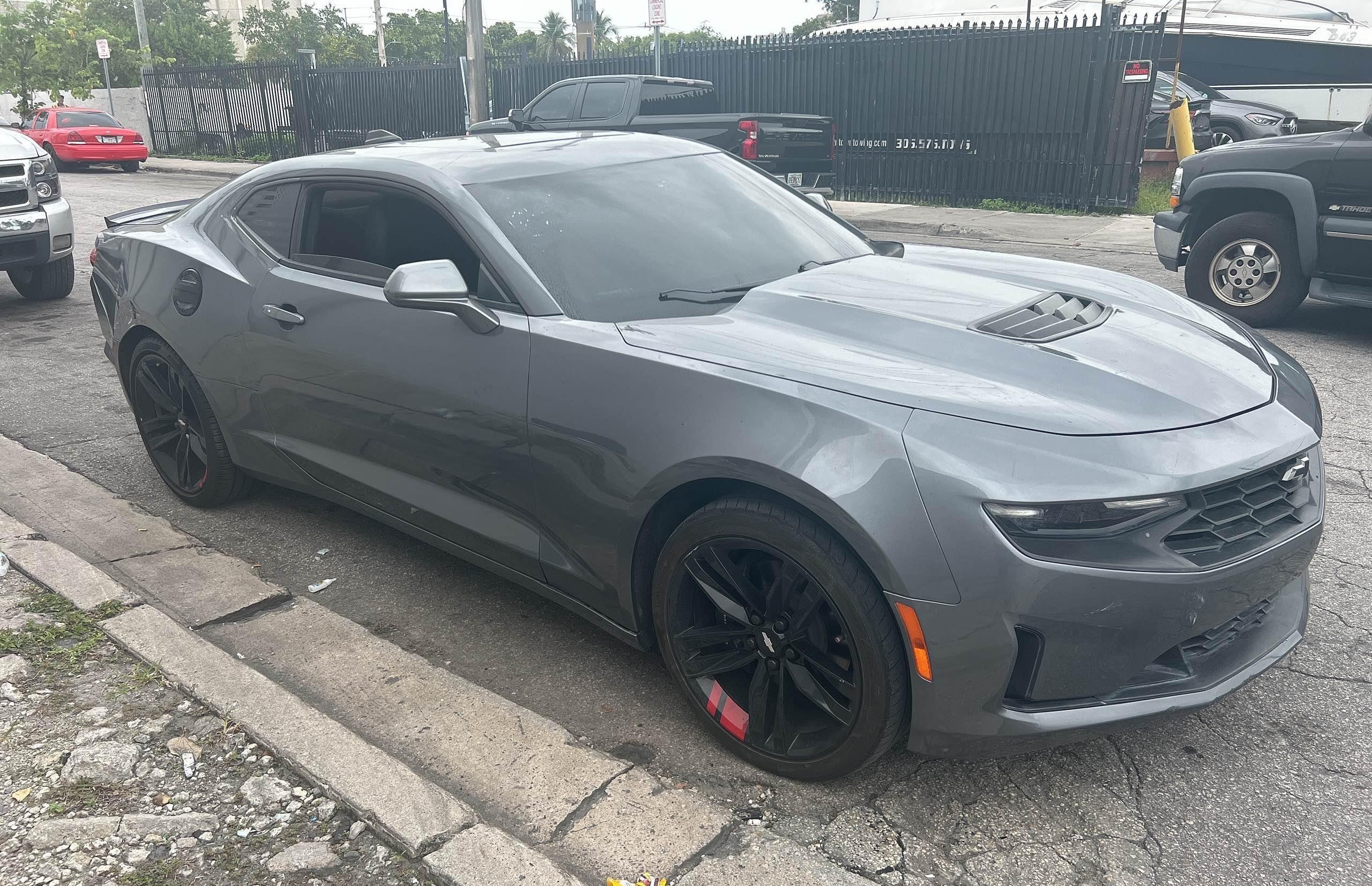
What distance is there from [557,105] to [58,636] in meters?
11.3

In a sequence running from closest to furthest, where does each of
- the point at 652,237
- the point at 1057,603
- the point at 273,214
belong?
the point at 1057,603
the point at 652,237
the point at 273,214

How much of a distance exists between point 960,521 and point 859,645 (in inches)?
15.0

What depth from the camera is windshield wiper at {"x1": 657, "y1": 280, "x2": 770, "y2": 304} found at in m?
3.14

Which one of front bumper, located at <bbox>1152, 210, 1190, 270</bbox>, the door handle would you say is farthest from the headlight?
front bumper, located at <bbox>1152, 210, 1190, 270</bbox>

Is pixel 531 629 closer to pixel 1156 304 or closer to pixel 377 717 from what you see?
pixel 377 717

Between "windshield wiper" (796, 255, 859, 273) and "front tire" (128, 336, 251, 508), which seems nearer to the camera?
"windshield wiper" (796, 255, 859, 273)

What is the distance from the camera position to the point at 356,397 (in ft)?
11.6

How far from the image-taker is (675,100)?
13.1 meters

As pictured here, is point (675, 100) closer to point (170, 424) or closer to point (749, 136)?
point (749, 136)

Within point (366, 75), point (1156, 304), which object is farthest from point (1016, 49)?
point (366, 75)

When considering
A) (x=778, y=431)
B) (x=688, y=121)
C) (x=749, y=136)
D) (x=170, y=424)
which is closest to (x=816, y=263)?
(x=778, y=431)

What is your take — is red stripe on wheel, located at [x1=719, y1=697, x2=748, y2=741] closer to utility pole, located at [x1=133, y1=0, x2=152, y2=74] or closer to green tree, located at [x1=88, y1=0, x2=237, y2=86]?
utility pole, located at [x1=133, y1=0, x2=152, y2=74]

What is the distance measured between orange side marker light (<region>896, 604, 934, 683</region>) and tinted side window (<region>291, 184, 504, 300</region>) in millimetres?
1560

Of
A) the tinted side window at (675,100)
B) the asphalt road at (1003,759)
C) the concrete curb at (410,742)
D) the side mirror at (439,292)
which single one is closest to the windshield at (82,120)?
the tinted side window at (675,100)
